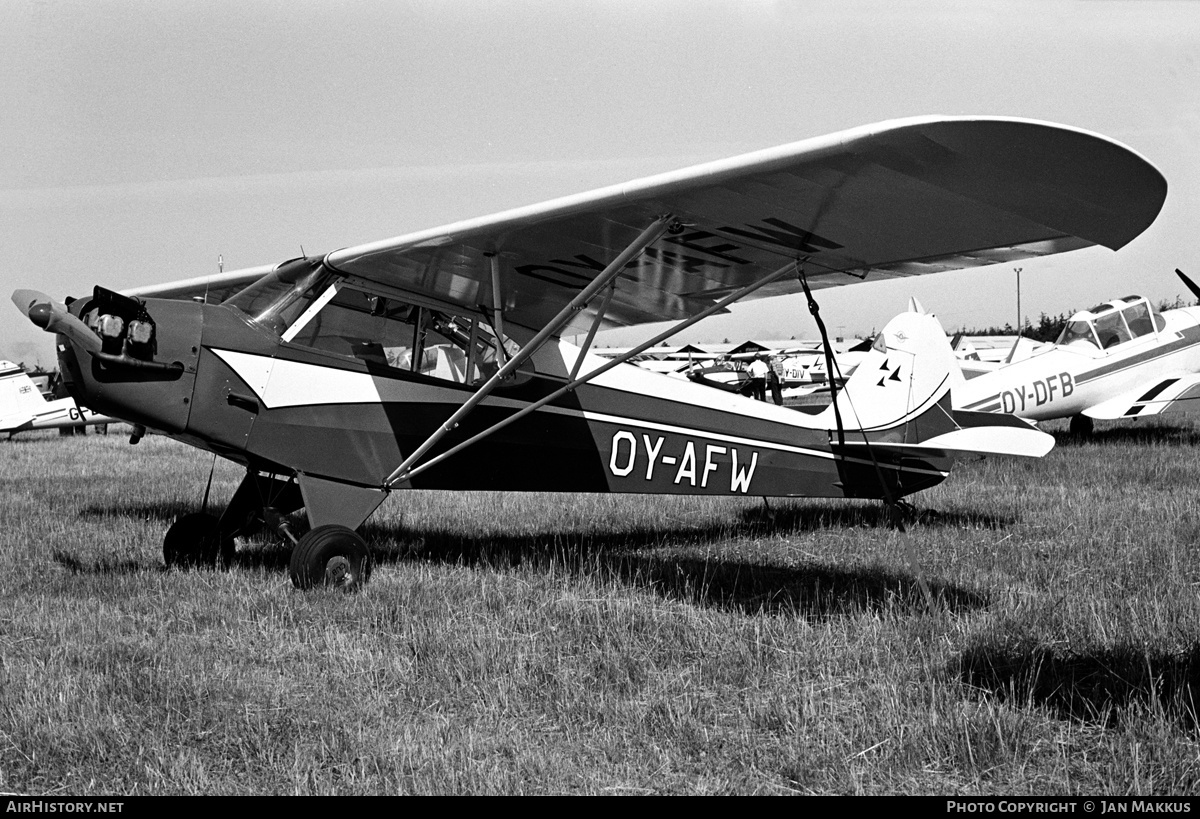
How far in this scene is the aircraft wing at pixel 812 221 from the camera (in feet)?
12.8

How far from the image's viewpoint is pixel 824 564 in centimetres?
663

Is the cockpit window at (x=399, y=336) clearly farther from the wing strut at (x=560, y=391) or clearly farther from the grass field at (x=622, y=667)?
the grass field at (x=622, y=667)

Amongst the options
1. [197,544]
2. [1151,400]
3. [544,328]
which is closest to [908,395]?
[544,328]

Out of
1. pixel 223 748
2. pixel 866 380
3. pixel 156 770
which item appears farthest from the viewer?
pixel 866 380

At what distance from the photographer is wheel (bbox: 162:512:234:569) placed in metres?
6.77

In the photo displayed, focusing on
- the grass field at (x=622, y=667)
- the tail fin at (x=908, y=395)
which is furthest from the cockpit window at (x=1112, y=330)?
the grass field at (x=622, y=667)

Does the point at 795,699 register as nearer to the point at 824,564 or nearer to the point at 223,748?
the point at 223,748

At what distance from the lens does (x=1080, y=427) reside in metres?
16.5

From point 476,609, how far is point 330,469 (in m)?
1.54

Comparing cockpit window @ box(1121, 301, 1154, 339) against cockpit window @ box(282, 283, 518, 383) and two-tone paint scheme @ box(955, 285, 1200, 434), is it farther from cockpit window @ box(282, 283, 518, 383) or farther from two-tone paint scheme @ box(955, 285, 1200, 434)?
cockpit window @ box(282, 283, 518, 383)

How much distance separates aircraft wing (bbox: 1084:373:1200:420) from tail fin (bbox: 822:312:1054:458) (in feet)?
26.0

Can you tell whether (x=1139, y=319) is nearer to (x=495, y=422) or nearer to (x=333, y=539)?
(x=495, y=422)

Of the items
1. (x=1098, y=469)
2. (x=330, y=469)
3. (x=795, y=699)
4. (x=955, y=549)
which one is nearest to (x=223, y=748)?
(x=795, y=699)

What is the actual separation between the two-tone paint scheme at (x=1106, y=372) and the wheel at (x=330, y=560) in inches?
418
